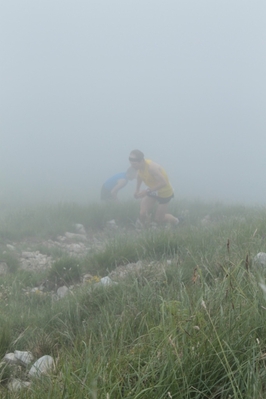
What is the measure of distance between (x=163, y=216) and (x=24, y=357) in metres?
9.34

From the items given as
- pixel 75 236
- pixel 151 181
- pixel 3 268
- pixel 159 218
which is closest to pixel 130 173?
pixel 151 181

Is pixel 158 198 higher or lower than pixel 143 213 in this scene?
higher

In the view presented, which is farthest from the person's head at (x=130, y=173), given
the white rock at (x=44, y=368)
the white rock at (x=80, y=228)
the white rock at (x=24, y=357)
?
the white rock at (x=44, y=368)

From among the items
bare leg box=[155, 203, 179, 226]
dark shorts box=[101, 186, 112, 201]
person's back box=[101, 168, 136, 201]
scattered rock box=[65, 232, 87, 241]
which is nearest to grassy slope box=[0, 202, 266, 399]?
scattered rock box=[65, 232, 87, 241]

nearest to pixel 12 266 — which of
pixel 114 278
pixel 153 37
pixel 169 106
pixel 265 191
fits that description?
pixel 114 278

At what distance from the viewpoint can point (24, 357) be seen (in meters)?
2.91

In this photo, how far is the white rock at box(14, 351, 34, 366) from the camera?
2861mm

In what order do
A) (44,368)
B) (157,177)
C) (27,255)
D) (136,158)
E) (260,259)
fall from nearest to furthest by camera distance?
(44,368) < (260,259) < (27,255) < (136,158) < (157,177)

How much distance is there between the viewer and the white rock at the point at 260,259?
3713mm

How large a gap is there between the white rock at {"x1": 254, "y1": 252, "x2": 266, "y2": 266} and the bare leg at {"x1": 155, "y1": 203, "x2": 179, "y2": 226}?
7.93m

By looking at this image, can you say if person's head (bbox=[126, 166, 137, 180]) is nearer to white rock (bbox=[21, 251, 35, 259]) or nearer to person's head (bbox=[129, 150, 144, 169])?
person's head (bbox=[129, 150, 144, 169])

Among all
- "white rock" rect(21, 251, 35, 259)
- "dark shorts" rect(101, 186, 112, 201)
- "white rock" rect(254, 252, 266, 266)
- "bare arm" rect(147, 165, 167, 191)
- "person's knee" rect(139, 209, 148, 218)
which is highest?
"white rock" rect(254, 252, 266, 266)

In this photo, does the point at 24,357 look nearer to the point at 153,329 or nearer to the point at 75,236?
the point at 153,329

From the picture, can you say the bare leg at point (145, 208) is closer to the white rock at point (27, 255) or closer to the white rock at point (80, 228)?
the white rock at point (80, 228)
